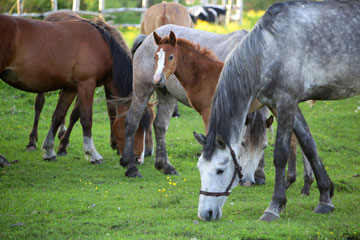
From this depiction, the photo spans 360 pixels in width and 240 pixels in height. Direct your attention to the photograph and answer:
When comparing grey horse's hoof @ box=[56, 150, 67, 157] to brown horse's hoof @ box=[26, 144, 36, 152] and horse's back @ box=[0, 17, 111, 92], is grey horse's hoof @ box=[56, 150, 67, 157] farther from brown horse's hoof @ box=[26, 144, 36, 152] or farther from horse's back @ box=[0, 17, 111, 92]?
horse's back @ box=[0, 17, 111, 92]

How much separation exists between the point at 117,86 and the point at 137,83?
0.69 meters

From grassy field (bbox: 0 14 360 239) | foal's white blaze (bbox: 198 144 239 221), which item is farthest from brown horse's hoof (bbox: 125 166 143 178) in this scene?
foal's white blaze (bbox: 198 144 239 221)

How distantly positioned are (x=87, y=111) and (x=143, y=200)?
2.51m

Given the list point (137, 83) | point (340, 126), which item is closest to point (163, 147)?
point (137, 83)

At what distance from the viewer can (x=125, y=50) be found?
8.32 m

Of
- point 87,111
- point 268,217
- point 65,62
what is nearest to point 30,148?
point 87,111

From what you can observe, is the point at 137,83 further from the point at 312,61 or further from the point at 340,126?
the point at 340,126

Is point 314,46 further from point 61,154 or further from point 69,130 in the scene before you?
point 61,154

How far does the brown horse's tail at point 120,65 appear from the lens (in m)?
8.19

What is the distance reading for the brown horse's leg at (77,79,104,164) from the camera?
7.90m

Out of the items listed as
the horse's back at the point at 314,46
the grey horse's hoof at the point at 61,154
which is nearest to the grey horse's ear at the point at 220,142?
the horse's back at the point at 314,46

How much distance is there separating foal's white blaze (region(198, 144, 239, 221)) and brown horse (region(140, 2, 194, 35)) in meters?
8.33

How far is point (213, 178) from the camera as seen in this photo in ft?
16.4

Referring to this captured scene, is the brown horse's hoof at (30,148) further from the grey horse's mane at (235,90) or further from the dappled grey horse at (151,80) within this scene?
the grey horse's mane at (235,90)
